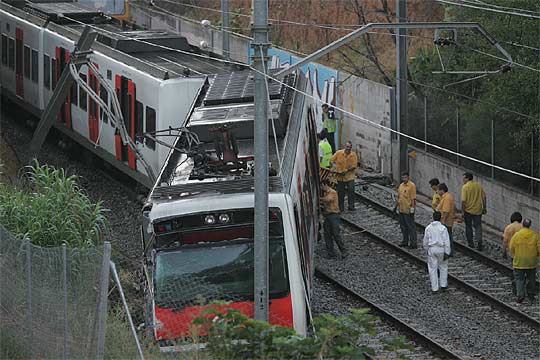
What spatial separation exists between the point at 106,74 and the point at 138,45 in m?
1.11

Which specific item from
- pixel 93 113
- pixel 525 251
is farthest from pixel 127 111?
pixel 525 251

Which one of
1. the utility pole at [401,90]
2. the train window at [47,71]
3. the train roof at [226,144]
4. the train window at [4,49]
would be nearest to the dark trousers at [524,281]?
the train roof at [226,144]

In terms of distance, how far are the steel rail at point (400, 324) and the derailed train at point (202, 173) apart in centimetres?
127

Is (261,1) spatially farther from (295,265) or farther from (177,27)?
(177,27)

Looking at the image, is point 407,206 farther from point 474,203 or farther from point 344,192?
point 344,192

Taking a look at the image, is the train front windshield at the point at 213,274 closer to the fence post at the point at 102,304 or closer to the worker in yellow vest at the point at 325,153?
the fence post at the point at 102,304

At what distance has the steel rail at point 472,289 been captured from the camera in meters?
17.9

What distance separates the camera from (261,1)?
42.2ft

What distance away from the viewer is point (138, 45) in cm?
2461

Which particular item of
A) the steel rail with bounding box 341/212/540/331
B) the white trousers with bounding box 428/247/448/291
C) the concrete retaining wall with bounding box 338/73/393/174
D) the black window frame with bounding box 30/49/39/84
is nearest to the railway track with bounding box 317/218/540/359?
the steel rail with bounding box 341/212/540/331

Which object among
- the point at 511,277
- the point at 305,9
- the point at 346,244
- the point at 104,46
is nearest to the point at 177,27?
the point at 305,9

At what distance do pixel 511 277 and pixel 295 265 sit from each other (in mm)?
7740

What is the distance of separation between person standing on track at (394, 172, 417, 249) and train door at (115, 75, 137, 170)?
515cm

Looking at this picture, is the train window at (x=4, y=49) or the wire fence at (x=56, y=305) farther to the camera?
the train window at (x=4, y=49)
